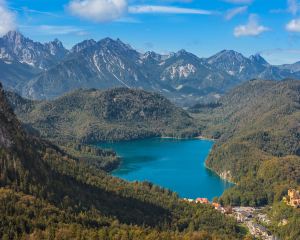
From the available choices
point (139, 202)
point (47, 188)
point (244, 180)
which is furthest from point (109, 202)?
point (244, 180)

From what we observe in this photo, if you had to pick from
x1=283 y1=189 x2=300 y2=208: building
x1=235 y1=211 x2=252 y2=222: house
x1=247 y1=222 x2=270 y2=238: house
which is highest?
x1=283 y1=189 x2=300 y2=208: building

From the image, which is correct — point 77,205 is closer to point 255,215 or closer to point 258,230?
point 258,230

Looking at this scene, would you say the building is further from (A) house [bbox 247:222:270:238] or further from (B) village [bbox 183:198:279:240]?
(A) house [bbox 247:222:270:238]

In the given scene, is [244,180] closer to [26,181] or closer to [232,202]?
[232,202]

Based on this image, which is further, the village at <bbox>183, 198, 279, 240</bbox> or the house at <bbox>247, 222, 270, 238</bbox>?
the village at <bbox>183, 198, 279, 240</bbox>

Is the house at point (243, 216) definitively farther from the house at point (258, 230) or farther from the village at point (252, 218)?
the house at point (258, 230)

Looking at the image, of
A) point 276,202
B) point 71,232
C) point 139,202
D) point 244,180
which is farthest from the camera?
point 244,180

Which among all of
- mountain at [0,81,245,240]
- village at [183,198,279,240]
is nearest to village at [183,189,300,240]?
village at [183,198,279,240]
